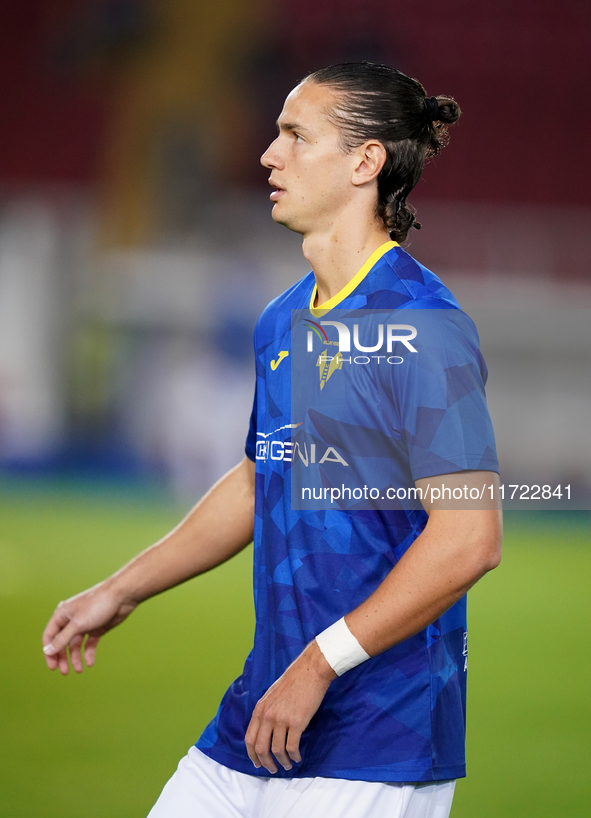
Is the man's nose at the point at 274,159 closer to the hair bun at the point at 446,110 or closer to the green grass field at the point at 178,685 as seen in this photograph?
the hair bun at the point at 446,110

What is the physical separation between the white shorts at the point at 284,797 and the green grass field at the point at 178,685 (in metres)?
1.41

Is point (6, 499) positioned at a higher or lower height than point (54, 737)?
higher

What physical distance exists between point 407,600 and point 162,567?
0.75 metres

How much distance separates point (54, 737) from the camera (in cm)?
383

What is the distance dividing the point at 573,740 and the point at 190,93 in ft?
40.2

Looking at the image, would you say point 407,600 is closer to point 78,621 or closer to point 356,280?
point 356,280

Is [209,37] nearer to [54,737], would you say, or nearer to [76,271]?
[76,271]

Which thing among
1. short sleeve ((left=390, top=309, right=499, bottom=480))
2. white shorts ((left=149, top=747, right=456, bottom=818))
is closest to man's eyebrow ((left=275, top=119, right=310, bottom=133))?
short sleeve ((left=390, top=309, right=499, bottom=480))

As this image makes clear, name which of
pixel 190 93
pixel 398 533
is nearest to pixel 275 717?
pixel 398 533

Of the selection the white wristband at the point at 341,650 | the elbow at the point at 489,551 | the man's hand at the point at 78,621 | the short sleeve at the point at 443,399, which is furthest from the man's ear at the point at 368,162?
the man's hand at the point at 78,621

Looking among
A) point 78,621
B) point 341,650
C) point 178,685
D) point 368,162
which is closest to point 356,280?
point 368,162

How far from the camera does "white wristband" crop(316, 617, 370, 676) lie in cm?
156

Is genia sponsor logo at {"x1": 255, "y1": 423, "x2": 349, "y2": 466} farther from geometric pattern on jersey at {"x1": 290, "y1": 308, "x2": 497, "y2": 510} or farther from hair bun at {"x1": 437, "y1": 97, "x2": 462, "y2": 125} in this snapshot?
hair bun at {"x1": 437, "y1": 97, "x2": 462, "y2": 125}

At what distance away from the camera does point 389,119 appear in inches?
75.6
